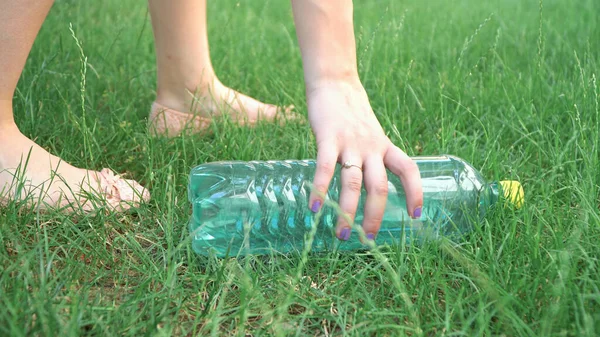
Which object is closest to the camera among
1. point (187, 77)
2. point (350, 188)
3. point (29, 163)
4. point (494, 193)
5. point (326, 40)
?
point (350, 188)

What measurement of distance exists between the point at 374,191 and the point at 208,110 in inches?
43.2

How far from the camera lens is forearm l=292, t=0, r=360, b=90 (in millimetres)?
1560

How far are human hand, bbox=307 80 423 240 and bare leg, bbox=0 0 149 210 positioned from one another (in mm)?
595

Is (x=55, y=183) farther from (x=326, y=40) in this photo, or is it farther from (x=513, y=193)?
(x=513, y=193)

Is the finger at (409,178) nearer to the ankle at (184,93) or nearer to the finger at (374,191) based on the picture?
the finger at (374,191)

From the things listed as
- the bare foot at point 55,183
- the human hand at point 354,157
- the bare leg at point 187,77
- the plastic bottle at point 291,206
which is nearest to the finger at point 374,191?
the human hand at point 354,157

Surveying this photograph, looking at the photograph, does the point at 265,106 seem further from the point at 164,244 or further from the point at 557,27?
the point at 557,27

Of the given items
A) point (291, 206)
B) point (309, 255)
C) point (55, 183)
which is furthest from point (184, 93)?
point (309, 255)

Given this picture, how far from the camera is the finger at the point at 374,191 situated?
1.43 meters

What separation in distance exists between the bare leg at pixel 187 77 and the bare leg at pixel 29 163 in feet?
1.59

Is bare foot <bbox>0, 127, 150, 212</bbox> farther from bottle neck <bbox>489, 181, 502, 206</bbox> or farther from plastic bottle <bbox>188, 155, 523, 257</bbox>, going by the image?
bottle neck <bbox>489, 181, 502, 206</bbox>

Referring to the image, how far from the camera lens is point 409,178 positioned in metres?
1.47

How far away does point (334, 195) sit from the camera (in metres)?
1.74

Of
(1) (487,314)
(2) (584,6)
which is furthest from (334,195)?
(2) (584,6)
